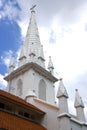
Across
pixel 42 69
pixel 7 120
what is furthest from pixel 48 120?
pixel 42 69

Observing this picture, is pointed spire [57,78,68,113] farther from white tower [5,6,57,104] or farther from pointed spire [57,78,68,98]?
white tower [5,6,57,104]

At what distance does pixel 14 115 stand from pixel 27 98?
23.9ft

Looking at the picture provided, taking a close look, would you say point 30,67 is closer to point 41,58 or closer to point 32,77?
point 32,77

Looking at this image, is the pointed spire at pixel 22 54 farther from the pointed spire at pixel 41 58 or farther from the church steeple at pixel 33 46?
the pointed spire at pixel 41 58

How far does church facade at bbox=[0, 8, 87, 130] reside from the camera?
2275cm

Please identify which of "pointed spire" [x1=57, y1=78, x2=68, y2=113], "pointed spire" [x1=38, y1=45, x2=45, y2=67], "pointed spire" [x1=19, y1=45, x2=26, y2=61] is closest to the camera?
"pointed spire" [x1=57, y1=78, x2=68, y2=113]

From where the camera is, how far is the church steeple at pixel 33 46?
109 ft

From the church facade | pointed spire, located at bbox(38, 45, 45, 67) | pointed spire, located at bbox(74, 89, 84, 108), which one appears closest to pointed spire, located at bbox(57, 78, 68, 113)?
the church facade

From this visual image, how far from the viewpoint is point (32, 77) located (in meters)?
30.3

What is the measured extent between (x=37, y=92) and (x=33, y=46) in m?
8.52

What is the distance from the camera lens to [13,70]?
33.5 meters

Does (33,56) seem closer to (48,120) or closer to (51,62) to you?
(51,62)

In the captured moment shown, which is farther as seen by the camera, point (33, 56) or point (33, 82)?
point (33, 56)

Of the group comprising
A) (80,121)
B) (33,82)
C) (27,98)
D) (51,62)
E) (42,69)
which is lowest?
(80,121)
